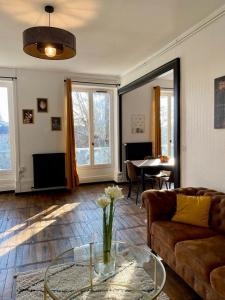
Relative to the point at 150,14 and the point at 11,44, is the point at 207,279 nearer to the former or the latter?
the point at 150,14

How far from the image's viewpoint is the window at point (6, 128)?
214 inches

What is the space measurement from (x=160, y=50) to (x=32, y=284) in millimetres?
3682

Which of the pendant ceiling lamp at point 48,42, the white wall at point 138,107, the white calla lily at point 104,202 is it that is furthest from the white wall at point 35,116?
the white calla lily at point 104,202

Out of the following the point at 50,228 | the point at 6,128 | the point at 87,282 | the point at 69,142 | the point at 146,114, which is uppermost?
the point at 146,114

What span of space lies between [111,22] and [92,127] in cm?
342

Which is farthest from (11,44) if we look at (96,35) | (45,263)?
(45,263)

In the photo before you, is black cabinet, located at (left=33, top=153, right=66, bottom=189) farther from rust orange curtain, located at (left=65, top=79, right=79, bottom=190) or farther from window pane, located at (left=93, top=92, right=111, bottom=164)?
window pane, located at (left=93, top=92, right=111, bottom=164)

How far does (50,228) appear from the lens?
350 cm

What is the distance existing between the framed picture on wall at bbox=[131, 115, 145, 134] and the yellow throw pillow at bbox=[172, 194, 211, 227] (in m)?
3.85

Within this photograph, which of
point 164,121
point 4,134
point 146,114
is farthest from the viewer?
point 164,121

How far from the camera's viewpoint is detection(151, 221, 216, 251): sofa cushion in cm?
219

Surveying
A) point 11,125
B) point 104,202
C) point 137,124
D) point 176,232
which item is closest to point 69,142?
point 11,125

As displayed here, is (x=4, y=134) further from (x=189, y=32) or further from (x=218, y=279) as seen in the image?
(x=218, y=279)

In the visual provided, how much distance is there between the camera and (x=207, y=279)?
1.72 metres
